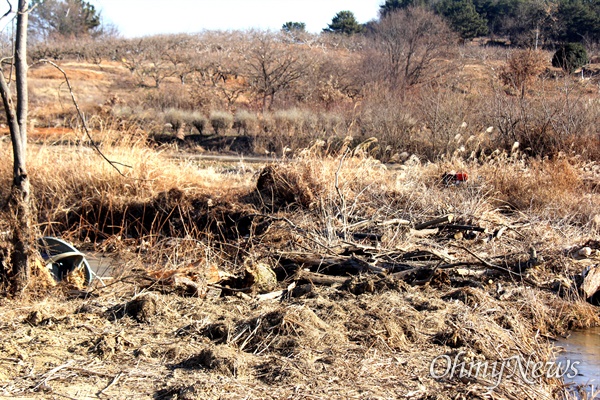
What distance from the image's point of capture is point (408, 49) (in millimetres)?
36594

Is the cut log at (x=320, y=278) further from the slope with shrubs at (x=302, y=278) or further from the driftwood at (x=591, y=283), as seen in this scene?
the driftwood at (x=591, y=283)

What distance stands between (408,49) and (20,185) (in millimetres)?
33573

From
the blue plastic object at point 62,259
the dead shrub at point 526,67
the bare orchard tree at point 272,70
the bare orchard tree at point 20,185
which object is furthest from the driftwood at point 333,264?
the bare orchard tree at point 272,70

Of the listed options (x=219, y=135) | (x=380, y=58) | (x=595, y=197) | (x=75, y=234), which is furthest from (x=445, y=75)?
(x=75, y=234)

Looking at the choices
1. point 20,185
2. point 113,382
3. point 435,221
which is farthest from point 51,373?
point 435,221

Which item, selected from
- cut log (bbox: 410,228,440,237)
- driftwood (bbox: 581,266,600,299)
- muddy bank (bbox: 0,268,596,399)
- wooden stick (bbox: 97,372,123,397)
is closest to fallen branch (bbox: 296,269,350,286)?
muddy bank (bbox: 0,268,596,399)

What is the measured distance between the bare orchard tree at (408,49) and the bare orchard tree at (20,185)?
1136 inches

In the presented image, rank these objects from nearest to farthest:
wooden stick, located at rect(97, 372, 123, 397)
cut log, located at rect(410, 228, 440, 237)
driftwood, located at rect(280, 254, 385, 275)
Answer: wooden stick, located at rect(97, 372, 123, 397) → driftwood, located at rect(280, 254, 385, 275) → cut log, located at rect(410, 228, 440, 237)

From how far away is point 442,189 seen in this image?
1030 centimetres

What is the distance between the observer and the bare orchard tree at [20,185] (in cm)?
508

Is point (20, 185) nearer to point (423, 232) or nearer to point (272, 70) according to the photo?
point (423, 232)

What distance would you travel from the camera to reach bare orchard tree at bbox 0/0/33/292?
16.7 ft

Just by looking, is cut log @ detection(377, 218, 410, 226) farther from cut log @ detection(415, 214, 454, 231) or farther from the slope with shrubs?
cut log @ detection(415, 214, 454, 231)

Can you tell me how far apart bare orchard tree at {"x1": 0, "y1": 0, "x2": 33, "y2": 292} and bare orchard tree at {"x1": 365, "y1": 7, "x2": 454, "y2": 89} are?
28.9 m
